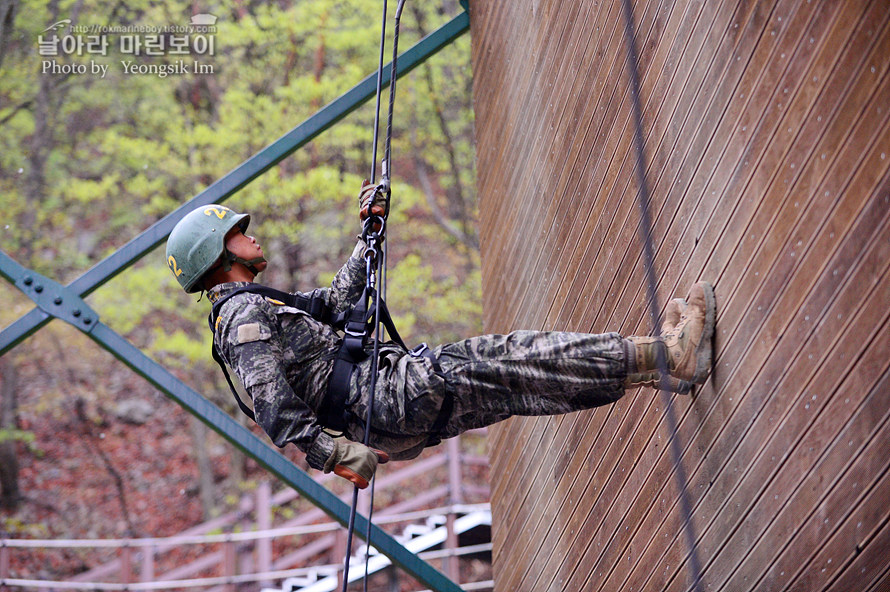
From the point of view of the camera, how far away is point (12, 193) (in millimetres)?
14727

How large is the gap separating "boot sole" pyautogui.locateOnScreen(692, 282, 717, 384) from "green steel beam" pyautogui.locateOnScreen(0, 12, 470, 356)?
126 inches

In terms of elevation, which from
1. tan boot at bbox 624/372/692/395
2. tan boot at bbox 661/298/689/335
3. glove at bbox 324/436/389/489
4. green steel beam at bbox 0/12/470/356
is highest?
green steel beam at bbox 0/12/470/356

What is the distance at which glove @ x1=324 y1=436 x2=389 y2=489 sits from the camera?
328 centimetres

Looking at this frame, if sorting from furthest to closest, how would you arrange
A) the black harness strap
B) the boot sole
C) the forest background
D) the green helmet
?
the forest background < the green helmet < the black harness strap < the boot sole

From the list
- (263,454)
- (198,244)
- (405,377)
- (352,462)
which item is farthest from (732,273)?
(263,454)

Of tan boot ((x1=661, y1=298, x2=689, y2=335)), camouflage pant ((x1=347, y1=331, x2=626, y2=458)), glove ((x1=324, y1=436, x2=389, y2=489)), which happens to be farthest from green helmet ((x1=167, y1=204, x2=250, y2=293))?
tan boot ((x1=661, y1=298, x2=689, y2=335))

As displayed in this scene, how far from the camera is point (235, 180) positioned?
5.70 m

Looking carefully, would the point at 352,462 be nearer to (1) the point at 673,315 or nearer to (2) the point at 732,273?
(1) the point at 673,315

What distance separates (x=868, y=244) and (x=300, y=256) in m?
13.6

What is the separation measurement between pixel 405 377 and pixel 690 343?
104 centimetres

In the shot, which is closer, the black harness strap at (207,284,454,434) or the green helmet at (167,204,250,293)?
the black harness strap at (207,284,454,434)

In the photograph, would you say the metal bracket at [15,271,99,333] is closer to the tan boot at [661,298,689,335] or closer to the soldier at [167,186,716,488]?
the soldier at [167,186,716,488]

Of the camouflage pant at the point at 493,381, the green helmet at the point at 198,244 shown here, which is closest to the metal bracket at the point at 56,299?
the green helmet at the point at 198,244

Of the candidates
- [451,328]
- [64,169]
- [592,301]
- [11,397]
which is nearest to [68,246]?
[64,169]
